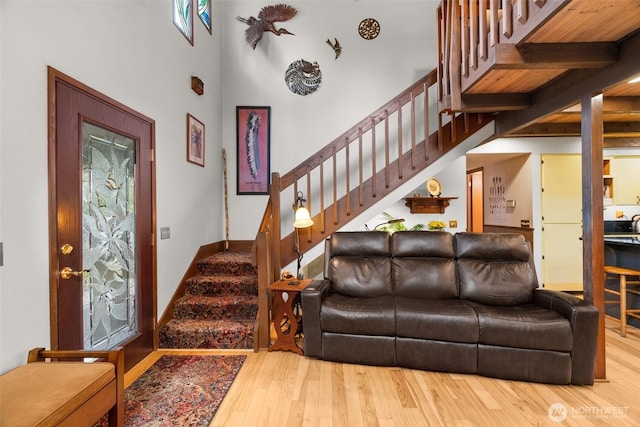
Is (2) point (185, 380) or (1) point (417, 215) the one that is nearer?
(2) point (185, 380)

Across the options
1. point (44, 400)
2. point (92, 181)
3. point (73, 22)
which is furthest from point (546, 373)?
point (73, 22)

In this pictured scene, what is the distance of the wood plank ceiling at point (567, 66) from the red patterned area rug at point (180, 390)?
3110 millimetres

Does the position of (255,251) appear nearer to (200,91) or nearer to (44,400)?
(44,400)

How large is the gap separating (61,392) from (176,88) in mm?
3053

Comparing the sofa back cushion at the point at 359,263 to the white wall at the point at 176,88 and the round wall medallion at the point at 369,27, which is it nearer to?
the white wall at the point at 176,88

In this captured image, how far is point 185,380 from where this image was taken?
8.25ft

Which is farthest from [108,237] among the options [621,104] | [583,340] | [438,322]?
[621,104]

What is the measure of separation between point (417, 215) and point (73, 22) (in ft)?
14.2

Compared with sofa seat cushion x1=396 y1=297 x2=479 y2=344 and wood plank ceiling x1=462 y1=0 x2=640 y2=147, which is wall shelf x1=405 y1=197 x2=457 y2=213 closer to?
wood plank ceiling x1=462 y1=0 x2=640 y2=147

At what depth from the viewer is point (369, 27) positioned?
16.0 ft

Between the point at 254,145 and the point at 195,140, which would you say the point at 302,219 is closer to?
the point at 195,140

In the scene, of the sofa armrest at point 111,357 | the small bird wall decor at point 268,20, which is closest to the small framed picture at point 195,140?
the small bird wall decor at point 268,20

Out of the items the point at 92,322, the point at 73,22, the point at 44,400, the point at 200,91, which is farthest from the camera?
the point at 200,91

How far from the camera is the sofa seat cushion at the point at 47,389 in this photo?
1189mm
